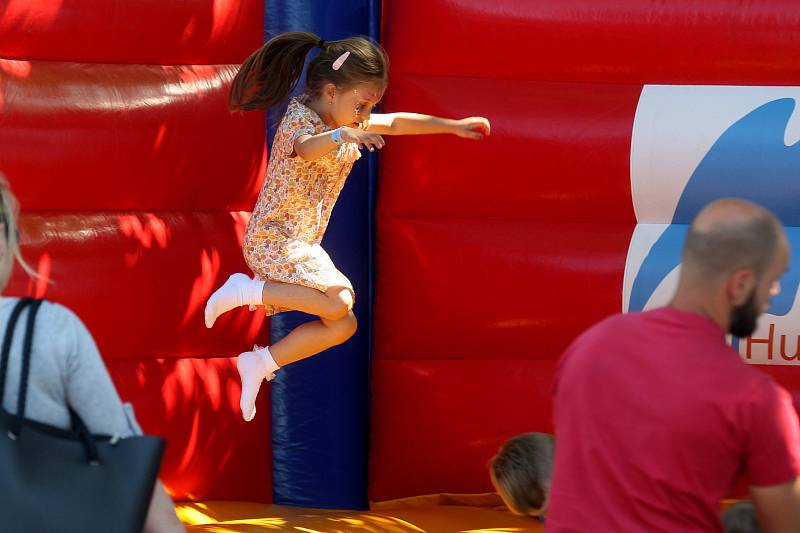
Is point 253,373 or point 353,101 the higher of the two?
point 353,101

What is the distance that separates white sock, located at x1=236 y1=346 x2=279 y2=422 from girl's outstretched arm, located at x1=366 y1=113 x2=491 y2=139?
699 mm

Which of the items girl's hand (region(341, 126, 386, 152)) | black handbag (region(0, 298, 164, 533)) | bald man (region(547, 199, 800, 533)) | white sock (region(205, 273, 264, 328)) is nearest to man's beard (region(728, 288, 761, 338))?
bald man (region(547, 199, 800, 533))

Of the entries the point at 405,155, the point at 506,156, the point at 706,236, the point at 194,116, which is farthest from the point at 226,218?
the point at 706,236

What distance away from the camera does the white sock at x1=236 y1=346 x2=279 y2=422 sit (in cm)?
370

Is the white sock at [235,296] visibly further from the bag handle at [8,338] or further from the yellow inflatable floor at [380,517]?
the bag handle at [8,338]

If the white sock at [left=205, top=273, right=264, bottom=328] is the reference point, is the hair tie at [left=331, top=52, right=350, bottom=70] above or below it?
above

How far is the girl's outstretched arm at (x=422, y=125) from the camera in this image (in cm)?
358

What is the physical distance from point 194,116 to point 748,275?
240cm

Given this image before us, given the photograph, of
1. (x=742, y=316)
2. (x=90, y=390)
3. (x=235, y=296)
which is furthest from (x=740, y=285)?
(x=235, y=296)

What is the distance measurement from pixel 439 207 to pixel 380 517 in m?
0.97

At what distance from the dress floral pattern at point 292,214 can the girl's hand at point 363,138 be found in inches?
13.1

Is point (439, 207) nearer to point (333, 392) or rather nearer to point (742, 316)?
point (333, 392)

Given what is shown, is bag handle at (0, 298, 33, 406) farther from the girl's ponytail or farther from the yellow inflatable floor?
the yellow inflatable floor

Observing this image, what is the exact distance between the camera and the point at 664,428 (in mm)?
1948
